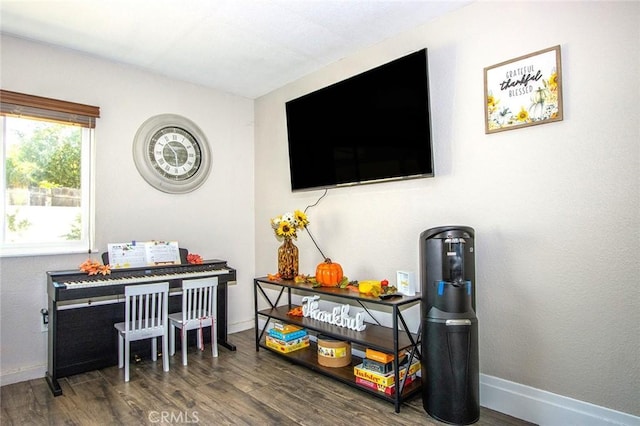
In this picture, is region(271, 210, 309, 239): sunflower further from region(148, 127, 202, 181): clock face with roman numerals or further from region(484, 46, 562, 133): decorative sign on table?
region(484, 46, 562, 133): decorative sign on table

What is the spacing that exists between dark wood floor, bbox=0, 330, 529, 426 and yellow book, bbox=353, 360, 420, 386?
13 cm

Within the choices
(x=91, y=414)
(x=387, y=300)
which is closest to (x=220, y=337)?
(x=91, y=414)

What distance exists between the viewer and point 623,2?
196 cm

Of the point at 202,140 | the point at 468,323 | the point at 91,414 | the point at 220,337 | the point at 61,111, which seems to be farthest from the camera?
the point at 202,140

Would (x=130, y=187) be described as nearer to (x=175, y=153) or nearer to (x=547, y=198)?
(x=175, y=153)

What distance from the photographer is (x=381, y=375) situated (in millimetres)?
2488

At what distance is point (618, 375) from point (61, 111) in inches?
169

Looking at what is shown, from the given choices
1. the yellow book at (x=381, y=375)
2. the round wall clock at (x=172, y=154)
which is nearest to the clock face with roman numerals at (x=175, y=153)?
the round wall clock at (x=172, y=154)

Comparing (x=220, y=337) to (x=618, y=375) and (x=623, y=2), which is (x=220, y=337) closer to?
(x=618, y=375)

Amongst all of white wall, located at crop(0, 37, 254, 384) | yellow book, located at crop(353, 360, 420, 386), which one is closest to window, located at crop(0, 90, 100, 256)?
white wall, located at crop(0, 37, 254, 384)

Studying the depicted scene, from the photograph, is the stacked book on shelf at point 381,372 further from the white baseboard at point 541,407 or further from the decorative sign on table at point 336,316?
Result: the white baseboard at point 541,407

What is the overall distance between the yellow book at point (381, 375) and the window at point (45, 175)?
2.56m

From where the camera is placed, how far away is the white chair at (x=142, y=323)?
283 cm

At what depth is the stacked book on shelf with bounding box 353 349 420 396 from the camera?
2.46 m
